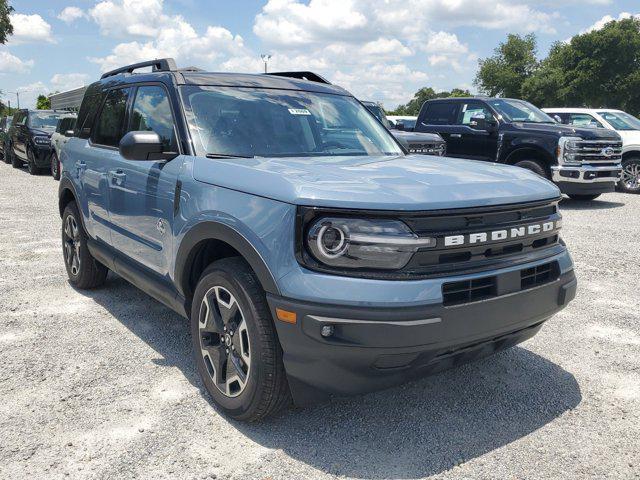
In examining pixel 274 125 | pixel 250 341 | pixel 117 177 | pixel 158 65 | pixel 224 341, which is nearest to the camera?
pixel 250 341

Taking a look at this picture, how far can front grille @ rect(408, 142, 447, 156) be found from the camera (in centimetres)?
1086

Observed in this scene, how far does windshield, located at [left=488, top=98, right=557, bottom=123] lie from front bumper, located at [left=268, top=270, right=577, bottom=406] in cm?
932

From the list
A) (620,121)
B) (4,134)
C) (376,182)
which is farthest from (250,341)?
(4,134)

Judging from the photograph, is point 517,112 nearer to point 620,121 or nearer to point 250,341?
point 620,121

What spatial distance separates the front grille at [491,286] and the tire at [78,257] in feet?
11.7

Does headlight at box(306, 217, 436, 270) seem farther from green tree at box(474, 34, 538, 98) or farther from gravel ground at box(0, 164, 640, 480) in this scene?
green tree at box(474, 34, 538, 98)

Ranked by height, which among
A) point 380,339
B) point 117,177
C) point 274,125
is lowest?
point 380,339

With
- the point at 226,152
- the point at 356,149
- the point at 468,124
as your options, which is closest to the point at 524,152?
the point at 468,124

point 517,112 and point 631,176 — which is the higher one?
point 517,112

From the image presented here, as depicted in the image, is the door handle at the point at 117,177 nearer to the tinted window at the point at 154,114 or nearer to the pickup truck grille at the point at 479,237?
the tinted window at the point at 154,114

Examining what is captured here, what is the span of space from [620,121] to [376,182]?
13.2m

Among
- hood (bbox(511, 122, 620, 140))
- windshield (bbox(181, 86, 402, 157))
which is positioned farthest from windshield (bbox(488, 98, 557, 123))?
windshield (bbox(181, 86, 402, 157))

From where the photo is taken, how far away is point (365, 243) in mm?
2475

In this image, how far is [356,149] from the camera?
4.01 metres
